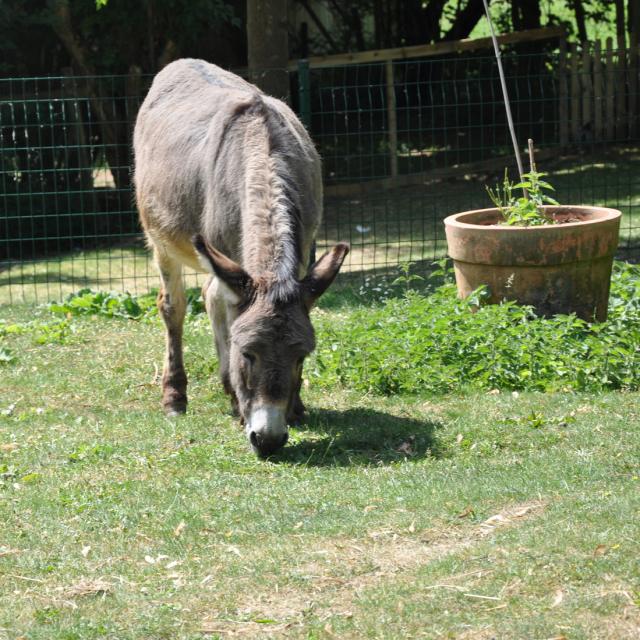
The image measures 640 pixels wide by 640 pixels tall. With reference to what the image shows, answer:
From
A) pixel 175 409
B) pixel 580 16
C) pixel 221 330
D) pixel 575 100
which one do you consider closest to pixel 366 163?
pixel 575 100

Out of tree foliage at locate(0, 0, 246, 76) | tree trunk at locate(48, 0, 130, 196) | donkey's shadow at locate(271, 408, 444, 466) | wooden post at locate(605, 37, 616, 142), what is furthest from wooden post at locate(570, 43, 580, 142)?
donkey's shadow at locate(271, 408, 444, 466)

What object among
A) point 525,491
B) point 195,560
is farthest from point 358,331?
point 195,560

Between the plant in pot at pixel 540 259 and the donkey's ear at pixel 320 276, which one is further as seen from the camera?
the plant in pot at pixel 540 259

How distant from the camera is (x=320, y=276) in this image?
5.04 meters

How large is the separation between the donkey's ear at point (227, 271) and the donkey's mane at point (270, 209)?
74mm

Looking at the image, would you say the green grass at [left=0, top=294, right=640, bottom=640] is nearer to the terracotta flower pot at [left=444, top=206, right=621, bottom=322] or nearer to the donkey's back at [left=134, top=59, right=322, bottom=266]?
the terracotta flower pot at [left=444, top=206, right=621, bottom=322]

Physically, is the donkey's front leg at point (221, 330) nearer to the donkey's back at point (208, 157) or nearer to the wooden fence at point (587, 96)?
the donkey's back at point (208, 157)

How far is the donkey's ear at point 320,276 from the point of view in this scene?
5.01m

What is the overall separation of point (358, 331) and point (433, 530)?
2720mm

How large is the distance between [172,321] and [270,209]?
5.61 ft

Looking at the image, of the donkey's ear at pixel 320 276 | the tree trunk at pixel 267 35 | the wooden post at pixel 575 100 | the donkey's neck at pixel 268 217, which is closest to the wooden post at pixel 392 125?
the wooden post at pixel 575 100

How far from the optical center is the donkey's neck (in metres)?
5.04

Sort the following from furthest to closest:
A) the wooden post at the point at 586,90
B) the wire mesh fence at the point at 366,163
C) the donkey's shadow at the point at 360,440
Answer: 1. the wooden post at the point at 586,90
2. the wire mesh fence at the point at 366,163
3. the donkey's shadow at the point at 360,440

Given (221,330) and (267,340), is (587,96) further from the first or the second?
(267,340)
